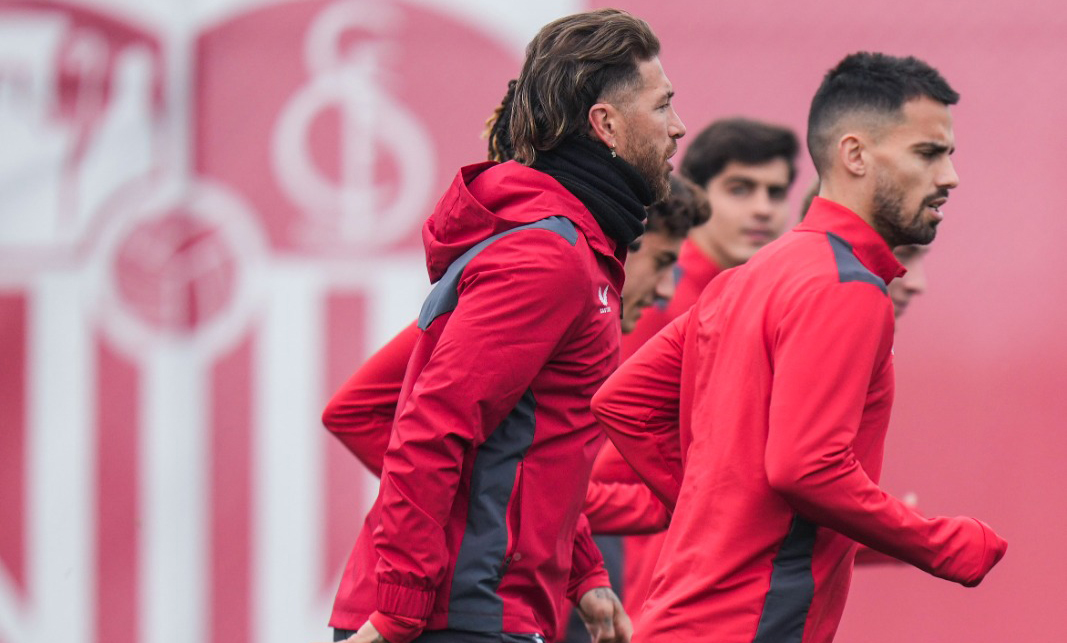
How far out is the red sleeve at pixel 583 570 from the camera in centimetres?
255

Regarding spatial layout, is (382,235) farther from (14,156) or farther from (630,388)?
(630,388)

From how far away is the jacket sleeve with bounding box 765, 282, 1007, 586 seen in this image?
1.92 metres

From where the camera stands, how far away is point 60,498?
4477 millimetres

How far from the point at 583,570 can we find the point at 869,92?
940 mm

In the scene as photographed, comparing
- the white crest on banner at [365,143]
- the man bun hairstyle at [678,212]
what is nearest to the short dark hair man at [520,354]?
the man bun hairstyle at [678,212]

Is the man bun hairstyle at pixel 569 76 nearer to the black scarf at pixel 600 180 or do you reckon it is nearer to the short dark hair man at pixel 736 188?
the black scarf at pixel 600 180

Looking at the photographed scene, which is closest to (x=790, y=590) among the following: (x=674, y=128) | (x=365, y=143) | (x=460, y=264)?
(x=460, y=264)

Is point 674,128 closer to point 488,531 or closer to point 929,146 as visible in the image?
point 929,146

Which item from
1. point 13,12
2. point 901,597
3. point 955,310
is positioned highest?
point 13,12

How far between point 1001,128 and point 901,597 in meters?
1.39

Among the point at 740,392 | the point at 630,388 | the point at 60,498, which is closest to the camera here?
the point at 740,392

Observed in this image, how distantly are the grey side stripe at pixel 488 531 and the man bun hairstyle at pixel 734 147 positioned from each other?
78.7 inches

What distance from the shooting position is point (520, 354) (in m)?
2.07

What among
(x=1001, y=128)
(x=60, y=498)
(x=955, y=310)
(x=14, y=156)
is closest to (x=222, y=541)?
(x=60, y=498)
